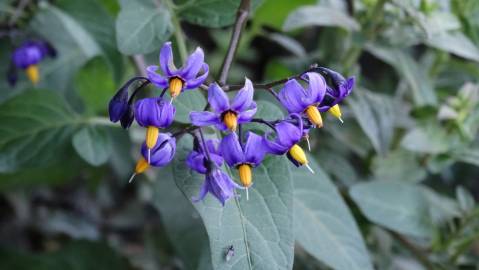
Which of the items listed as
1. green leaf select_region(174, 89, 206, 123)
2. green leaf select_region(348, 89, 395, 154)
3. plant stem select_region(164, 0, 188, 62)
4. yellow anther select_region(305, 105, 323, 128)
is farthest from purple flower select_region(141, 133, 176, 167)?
green leaf select_region(348, 89, 395, 154)

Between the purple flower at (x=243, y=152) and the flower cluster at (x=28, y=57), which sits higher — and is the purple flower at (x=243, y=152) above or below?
above

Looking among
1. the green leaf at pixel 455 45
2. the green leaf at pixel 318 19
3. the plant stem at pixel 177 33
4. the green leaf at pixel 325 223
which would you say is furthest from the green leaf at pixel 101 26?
the green leaf at pixel 455 45

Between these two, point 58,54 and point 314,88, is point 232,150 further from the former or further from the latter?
point 58,54

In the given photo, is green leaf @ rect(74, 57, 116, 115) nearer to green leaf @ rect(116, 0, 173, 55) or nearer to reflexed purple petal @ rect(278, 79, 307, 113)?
green leaf @ rect(116, 0, 173, 55)

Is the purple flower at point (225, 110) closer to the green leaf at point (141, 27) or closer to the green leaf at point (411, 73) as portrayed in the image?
the green leaf at point (141, 27)

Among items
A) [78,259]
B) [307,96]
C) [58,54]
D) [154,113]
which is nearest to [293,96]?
[307,96]
